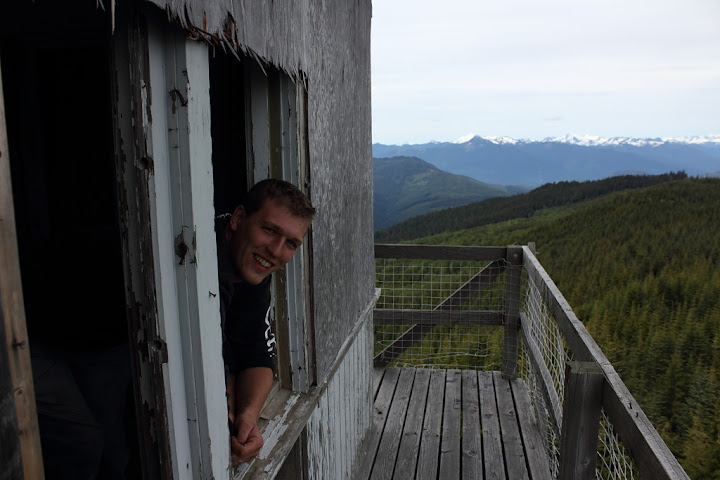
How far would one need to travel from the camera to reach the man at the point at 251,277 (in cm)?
185

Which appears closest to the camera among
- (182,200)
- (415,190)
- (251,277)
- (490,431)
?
(182,200)

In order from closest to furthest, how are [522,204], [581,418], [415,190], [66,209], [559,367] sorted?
[581,418], [66,209], [559,367], [522,204], [415,190]

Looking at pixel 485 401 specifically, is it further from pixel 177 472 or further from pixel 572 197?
pixel 572 197

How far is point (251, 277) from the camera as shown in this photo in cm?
192

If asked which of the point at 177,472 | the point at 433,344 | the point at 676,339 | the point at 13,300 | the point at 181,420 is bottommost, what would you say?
the point at 433,344

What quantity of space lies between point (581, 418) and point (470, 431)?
2.48 meters

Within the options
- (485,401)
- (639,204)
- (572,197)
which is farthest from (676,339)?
(572,197)

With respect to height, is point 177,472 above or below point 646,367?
above

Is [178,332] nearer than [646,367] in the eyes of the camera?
Yes

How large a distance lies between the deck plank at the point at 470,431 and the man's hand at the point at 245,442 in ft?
7.90

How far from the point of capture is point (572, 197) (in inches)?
1127

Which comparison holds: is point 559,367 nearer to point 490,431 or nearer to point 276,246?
point 490,431

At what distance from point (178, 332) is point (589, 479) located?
1.79m

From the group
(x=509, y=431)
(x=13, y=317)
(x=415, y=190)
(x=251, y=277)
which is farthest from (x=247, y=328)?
(x=415, y=190)
